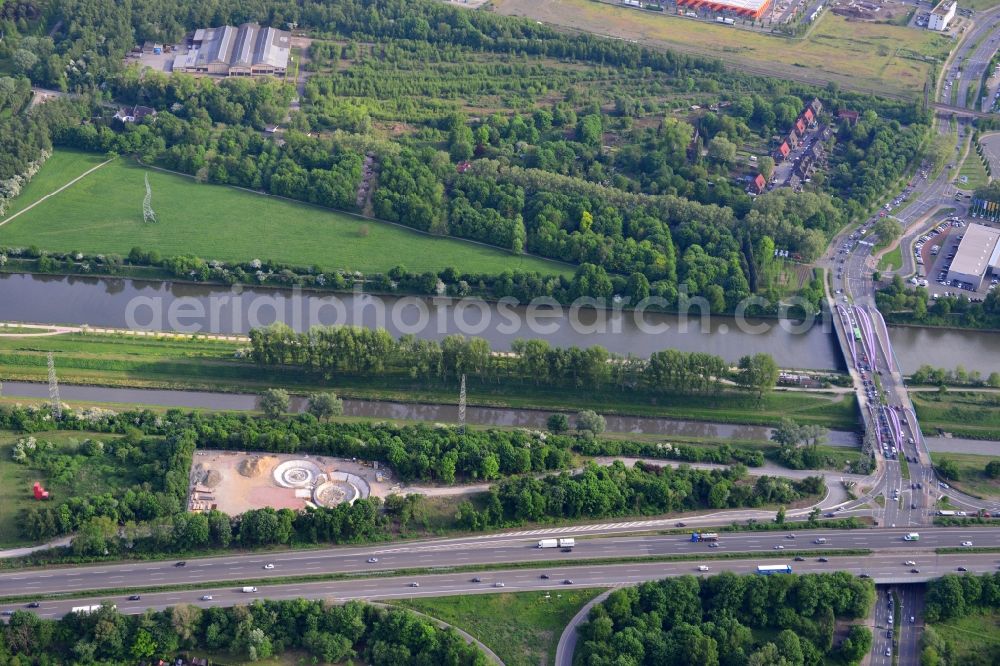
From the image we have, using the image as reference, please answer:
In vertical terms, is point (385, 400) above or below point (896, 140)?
below

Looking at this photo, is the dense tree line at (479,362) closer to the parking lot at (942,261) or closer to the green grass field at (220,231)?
the green grass field at (220,231)

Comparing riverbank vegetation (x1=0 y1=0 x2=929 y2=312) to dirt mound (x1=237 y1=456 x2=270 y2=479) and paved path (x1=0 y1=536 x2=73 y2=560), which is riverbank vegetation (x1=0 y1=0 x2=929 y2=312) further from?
paved path (x1=0 y1=536 x2=73 y2=560)

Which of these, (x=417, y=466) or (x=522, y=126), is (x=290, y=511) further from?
(x=522, y=126)

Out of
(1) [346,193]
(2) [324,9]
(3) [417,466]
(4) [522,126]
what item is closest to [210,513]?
(3) [417,466]

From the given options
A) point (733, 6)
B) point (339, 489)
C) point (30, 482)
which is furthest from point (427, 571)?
point (733, 6)

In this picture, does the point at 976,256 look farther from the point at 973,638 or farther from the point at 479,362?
the point at 479,362

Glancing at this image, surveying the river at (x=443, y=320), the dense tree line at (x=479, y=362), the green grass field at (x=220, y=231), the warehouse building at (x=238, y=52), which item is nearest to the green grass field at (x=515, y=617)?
the dense tree line at (x=479, y=362)

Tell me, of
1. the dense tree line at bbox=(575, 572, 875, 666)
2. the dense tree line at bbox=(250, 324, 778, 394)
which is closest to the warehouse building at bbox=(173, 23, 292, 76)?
the dense tree line at bbox=(250, 324, 778, 394)
